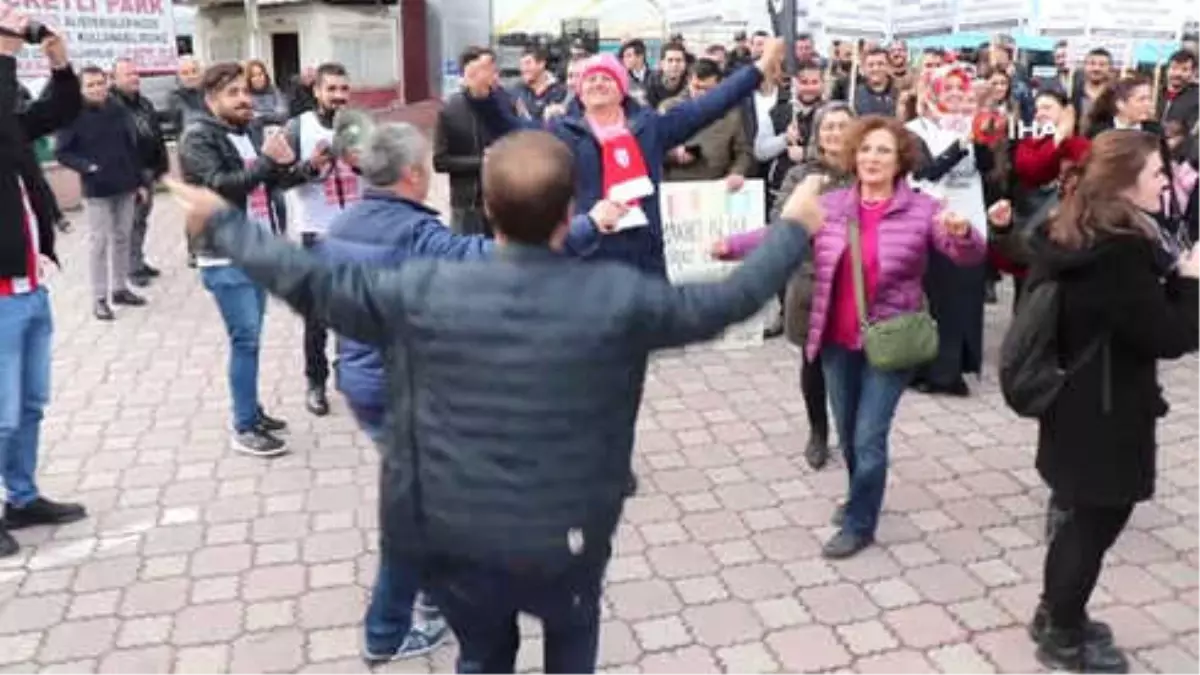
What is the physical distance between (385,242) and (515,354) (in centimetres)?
107

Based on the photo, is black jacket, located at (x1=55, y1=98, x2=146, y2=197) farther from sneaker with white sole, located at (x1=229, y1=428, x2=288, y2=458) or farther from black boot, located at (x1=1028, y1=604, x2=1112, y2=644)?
black boot, located at (x1=1028, y1=604, x2=1112, y2=644)

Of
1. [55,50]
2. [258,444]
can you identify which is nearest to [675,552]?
[258,444]

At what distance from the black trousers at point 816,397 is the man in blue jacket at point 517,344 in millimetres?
2966

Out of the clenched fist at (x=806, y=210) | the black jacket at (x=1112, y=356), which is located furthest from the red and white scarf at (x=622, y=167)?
the clenched fist at (x=806, y=210)

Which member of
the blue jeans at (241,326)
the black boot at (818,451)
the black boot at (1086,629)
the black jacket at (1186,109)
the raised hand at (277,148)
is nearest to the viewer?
the black boot at (1086,629)

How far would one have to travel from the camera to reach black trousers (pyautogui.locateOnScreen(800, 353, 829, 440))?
5.13 m

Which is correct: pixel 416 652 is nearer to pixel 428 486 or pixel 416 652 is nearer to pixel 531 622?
pixel 531 622

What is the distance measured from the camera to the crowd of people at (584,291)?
2.14m

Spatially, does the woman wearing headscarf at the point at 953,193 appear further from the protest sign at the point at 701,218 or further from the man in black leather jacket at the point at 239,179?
the man in black leather jacket at the point at 239,179

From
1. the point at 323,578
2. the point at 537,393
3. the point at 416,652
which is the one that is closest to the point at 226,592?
the point at 323,578

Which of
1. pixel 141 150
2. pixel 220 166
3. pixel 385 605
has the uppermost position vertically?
pixel 220 166

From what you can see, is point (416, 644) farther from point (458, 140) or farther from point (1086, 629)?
point (458, 140)

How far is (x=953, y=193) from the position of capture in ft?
19.6

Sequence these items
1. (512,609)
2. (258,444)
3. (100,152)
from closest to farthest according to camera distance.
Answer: (512,609) → (258,444) → (100,152)
